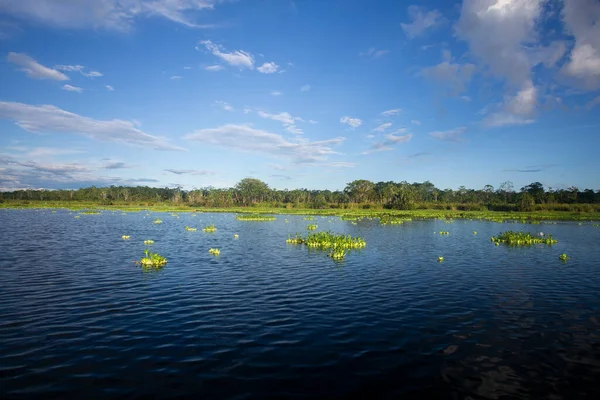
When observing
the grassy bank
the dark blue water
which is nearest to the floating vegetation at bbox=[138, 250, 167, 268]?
the dark blue water

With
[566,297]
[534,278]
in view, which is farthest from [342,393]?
[534,278]

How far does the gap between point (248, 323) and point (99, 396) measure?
19.9ft

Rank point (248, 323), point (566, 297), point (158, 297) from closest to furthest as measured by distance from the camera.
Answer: point (248, 323)
point (158, 297)
point (566, 297)

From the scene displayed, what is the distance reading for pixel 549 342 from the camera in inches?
482

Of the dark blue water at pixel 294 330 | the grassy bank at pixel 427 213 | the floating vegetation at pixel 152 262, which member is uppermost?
the grassy bank at pixel 427 213

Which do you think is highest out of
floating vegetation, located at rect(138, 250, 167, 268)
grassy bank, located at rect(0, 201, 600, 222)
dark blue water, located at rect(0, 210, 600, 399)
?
grassy bank, located at rect(0, 201, 600, 222)

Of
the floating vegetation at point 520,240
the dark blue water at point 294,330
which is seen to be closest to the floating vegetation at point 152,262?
the dark blue water at point 294,330

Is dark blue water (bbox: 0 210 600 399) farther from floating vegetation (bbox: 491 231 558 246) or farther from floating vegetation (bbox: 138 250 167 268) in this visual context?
floating vegetation (bbox: 491 231 558 246)

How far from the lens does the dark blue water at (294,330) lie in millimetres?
8977

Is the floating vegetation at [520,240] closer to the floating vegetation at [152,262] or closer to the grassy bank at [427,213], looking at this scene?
the floating vegetation at [152,262]

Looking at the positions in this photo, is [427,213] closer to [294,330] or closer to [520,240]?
[520,240]

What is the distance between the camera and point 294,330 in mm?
12945

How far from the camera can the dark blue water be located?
353 inches

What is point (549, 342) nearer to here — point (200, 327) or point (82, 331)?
point (200, 327)
